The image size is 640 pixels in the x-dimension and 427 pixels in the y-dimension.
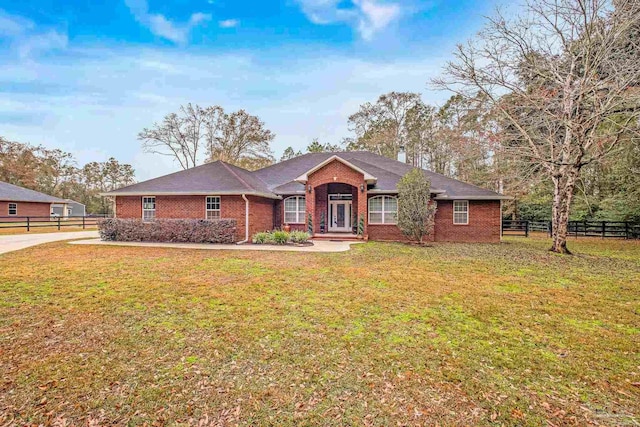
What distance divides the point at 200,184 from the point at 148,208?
11.1 feet

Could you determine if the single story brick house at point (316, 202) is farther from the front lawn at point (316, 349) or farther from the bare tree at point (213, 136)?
the bare tree at point (213, 136)

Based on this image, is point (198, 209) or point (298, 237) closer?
point (298, 237)

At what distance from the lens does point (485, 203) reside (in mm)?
17188

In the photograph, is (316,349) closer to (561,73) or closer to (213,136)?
Result: (561,73)

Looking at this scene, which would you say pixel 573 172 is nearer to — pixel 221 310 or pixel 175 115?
pixel 221 310

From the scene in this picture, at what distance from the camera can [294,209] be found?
18.6 m

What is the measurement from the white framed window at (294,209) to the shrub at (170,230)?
169 inches

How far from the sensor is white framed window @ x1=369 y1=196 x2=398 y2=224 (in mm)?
17250

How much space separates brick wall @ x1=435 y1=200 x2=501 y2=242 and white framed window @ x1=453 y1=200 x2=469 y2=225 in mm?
172

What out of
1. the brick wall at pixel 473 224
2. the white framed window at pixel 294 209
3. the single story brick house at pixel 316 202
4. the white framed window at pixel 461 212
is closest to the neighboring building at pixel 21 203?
the single story brick house at pixel 316 202

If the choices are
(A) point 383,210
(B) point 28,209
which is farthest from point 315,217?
(B) point 28,209

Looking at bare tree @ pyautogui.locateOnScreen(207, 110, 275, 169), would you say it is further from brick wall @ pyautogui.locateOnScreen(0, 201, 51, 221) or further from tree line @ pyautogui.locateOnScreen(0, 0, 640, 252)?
brick wall @ pyautogui.locateOnScreen(0, 201, 51, 221)

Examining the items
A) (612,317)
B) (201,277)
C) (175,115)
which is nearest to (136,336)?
(201,277)

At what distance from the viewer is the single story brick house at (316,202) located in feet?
53.5
